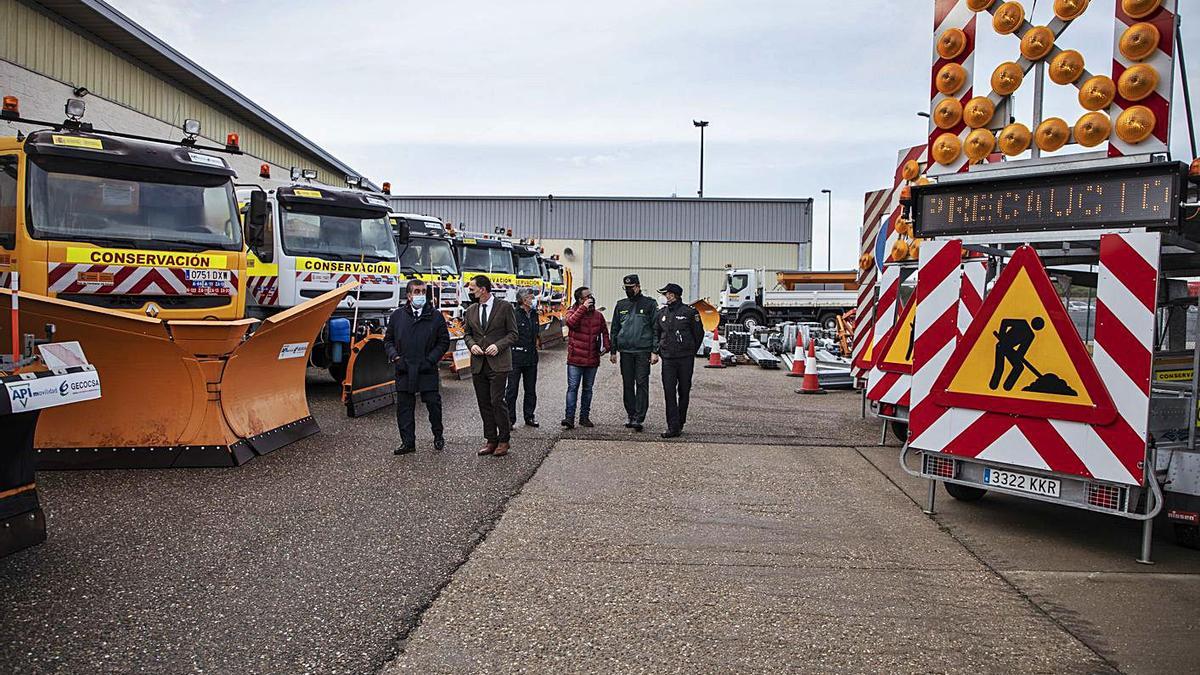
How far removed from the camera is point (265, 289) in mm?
13023

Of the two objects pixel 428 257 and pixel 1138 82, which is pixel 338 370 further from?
pixel 1138 82

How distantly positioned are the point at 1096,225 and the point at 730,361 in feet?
53.1

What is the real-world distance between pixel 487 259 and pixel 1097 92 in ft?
58.3

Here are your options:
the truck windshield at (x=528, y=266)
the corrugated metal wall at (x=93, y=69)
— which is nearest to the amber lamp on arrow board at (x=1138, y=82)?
the corrugated metal wall at (x=93, y=69)

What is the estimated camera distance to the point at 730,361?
22.1m

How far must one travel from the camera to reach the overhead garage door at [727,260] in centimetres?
5056

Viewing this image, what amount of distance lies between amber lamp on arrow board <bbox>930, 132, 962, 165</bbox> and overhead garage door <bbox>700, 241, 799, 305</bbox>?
143 ft

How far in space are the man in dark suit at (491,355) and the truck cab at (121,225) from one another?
8.31 ft

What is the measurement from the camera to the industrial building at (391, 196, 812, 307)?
50.7 metres

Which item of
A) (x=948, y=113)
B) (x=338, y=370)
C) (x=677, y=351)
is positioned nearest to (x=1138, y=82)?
(x=948, y=113)

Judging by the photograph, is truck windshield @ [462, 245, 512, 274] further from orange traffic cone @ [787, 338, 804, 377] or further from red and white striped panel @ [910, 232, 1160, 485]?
red and white striped panel @ [910, 232, 1160, 485]

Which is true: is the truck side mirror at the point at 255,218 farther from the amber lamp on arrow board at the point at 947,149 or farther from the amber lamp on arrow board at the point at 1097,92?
the amber lamp on arrow board at the point at 1097,92

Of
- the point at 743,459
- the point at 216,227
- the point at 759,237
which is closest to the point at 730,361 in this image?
the point at 743,459

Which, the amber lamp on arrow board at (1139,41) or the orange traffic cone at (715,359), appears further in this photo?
the orange traffic cone at (715,359)
